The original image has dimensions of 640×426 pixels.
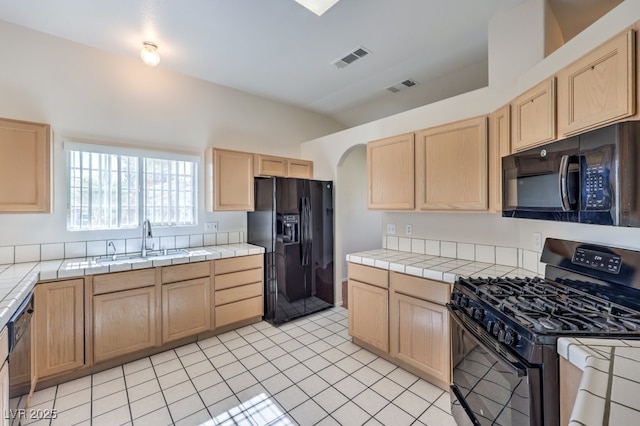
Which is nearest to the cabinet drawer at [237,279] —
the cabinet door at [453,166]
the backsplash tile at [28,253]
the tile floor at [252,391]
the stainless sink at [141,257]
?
the stainless sink at [141,257]

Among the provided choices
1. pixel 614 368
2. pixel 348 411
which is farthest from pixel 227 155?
pixel 614 368

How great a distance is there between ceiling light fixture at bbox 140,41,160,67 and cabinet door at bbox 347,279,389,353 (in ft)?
9.19

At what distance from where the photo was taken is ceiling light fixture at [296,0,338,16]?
206cm

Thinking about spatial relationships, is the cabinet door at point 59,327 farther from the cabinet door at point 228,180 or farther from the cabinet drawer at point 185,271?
the cabinet door at point 228,180

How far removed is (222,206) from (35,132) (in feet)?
5.39

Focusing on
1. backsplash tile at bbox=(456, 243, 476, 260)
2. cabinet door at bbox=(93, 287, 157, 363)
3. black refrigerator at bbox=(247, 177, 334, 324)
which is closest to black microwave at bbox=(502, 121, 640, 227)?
backsplash tile at bbox=(456, 243, 476, 260)

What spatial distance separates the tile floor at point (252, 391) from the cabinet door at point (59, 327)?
0.19 meters

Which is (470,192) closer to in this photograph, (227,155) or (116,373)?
(227,155)

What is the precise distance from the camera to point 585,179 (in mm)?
1224

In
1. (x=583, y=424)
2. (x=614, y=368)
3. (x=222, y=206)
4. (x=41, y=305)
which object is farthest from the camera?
(x=222, y=206)

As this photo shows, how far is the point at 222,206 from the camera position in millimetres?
3256

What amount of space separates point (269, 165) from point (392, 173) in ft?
5.68

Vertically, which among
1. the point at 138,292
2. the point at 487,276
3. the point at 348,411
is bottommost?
the point at 348,411

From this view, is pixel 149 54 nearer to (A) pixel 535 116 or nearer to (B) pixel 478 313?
(A) pixel 535 116
